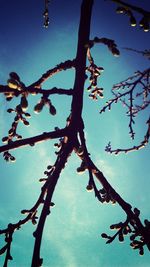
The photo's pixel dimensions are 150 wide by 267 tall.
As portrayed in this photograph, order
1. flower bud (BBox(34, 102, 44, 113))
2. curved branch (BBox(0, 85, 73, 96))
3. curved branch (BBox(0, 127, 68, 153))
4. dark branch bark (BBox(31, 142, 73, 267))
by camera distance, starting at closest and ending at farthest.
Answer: dark branch bark (BBox(31, 142, 73, 267))
curved branch (BBox(0, 127, 68, 153))
curved branch (BBox(0, 85, 73, 96))
flower bud (BBox(34, 102, 44, 113))

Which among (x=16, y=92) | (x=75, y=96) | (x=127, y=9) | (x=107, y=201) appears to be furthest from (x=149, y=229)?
(x=127, y=9)

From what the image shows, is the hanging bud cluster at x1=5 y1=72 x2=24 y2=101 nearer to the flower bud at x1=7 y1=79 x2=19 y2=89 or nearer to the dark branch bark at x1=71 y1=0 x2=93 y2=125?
the flower bud at x1=7 y1=79 x2=19 y2=89

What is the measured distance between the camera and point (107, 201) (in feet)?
10.7

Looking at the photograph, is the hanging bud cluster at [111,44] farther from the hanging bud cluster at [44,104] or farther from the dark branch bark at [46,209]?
the dark branch bark at [46,209]

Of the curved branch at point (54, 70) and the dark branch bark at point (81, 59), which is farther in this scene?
the curved branch at point (54, 70)

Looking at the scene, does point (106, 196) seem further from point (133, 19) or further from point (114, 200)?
point (133, 19)

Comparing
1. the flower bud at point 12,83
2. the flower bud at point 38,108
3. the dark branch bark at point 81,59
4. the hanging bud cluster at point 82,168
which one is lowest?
the hanging bud cluster at point 82,168

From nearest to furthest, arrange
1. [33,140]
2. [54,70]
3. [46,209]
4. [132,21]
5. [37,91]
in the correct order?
1. [46,209]
2. [33,140]
3. [37,91]
4. [132,21]
5. [54,70]

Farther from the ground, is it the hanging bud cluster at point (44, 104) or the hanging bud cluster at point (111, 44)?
the hanging bud cluster at point (111, 44)

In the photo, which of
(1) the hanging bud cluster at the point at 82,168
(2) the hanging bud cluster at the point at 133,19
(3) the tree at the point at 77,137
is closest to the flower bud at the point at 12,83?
(3) the tree at the point at 77,137

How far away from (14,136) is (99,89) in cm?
164

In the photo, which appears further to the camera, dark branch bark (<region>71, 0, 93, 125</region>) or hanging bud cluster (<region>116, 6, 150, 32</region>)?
dark branch bark (<region>71, 0, 93, 125</region>)

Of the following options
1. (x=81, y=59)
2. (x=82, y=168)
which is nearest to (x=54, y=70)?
(x=81, y=59)

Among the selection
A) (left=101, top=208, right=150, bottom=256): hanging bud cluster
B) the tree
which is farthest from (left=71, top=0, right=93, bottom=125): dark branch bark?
(left=101, top=208, right=150, bottom=256): hanging bud cluster
